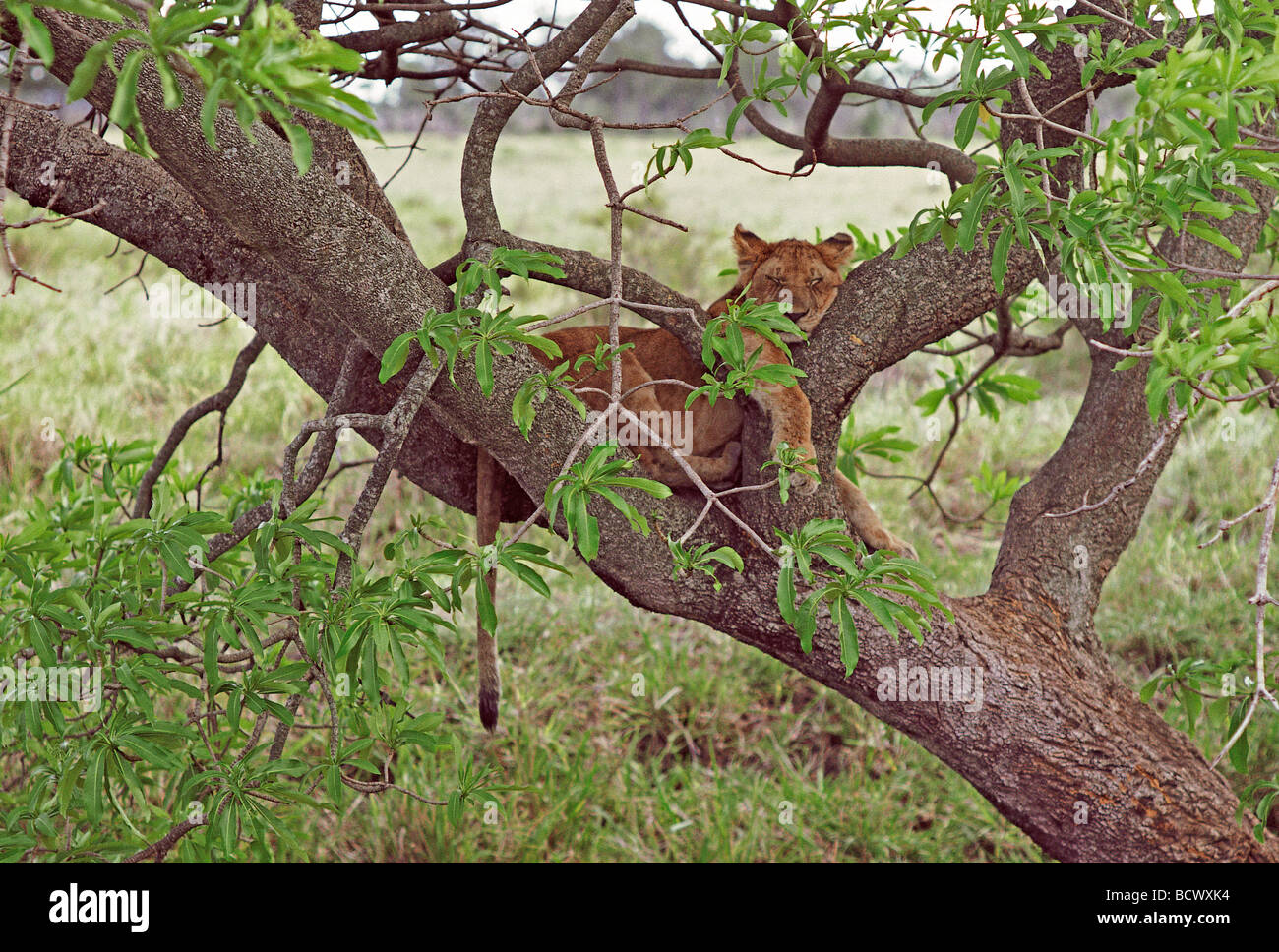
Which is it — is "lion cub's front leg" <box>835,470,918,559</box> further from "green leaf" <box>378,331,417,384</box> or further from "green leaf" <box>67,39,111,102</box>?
"green leaf" <box>67,39,111,102</box>

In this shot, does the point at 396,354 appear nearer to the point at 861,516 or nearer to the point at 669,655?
the point at 861,516

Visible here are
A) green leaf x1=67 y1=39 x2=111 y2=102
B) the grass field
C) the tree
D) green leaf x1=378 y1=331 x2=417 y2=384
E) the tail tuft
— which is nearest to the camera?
green leaf x1=67 y1=39 x2=111 y2=102

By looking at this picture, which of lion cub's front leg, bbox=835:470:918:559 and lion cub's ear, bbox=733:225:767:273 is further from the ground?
lion cub's ear, bbox=733:225:767:273

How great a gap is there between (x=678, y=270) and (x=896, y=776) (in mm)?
6035

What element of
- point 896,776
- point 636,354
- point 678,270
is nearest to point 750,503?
point 636,354

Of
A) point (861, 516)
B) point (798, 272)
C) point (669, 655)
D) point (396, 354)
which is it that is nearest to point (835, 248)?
point (798, 272)

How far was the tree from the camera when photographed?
4.76 feet

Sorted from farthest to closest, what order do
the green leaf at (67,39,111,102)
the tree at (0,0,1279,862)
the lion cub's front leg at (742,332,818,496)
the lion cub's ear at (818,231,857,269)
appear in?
1. the lion cub's ear at (818,231,857,269)
2. the lion cub's front leg at (742,332,818,496)
3. the tree at (0,0,1279,862)
4. the green leaf at (67,39,111,102)

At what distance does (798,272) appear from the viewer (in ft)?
8.32

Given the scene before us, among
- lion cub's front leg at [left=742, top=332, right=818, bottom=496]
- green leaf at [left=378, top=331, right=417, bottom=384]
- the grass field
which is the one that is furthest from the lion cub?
green leaf at [left=378, top=331, right=417, bottom=384]

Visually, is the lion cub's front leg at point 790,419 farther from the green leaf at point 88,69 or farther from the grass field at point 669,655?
the green leaf at point 88,69

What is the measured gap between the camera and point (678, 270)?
352 inches

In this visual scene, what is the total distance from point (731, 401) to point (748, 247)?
2.12ft

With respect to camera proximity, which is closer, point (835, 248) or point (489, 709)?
point (489, 709)
